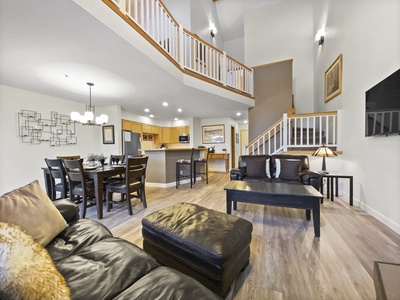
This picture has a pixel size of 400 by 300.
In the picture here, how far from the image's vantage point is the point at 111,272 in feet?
2.78

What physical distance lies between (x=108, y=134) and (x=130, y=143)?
0.69m

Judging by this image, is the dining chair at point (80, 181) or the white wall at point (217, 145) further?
the white wall at point (217, 145)

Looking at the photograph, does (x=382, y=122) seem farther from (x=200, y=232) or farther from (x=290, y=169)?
(x=200, y=232)

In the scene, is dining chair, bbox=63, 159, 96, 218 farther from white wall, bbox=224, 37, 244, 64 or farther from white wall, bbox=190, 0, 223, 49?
white wall, bbox=224, 37, 244, 64

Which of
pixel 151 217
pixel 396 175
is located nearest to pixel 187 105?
pixel 151 217

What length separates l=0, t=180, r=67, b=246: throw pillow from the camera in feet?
3.27

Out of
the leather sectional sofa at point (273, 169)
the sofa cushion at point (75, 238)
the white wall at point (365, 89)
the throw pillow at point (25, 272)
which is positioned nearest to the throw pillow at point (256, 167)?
the leather sectional sofa at point (273, 169)

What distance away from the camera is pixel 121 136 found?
206 inches

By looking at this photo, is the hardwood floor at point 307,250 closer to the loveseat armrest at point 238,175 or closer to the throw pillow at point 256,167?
the loveseat armrest at point 238,175

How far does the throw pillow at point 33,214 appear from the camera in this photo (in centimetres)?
100

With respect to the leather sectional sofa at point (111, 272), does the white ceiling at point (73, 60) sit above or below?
above

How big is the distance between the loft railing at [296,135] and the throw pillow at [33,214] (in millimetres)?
4256

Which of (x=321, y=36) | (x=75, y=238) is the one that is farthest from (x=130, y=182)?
(x=321, y=36)

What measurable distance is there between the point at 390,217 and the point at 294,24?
6.31 meters
